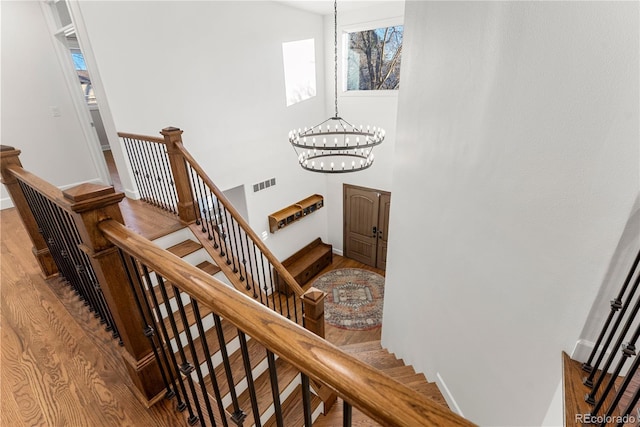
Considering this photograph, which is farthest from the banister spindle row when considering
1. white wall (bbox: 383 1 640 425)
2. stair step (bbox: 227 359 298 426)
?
white wall (bbox: 383 1 640 425)

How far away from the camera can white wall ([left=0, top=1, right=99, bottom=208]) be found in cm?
374

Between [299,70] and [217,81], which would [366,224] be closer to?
[299,70]

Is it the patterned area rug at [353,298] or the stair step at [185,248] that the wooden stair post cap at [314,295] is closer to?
the stair step at [185,248]

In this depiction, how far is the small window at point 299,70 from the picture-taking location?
19.4 feet

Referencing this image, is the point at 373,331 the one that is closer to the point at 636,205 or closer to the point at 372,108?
the point at 372,108

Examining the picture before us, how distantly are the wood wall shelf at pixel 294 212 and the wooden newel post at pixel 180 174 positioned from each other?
10.1ft

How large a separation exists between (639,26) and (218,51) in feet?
15.6

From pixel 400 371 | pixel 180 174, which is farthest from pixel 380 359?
pixel 180 174

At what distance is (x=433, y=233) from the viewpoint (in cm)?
283

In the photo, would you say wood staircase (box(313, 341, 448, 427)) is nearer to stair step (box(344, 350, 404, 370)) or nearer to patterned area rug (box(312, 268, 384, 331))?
stair step (box(344, 350, 404, 370))

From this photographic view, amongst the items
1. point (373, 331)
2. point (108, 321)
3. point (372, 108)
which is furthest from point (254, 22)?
point (373, 331)

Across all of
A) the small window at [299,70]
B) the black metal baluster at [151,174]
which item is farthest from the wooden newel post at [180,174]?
the small window at [299,70]

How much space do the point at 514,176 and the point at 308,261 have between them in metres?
5.86

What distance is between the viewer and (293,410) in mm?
2691
